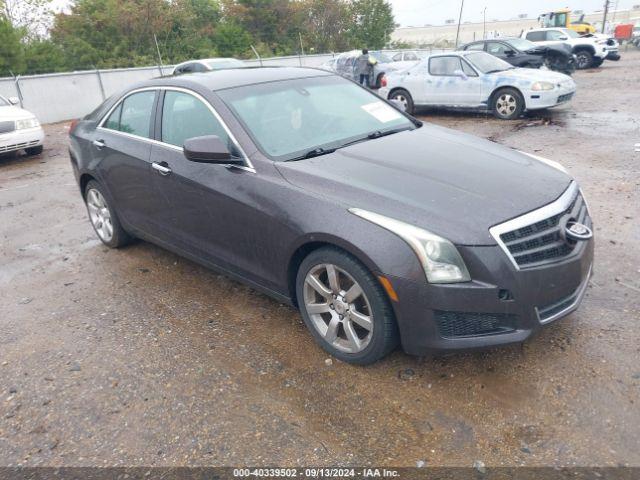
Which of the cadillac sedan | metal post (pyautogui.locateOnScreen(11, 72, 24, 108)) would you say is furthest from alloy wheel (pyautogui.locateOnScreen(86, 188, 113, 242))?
metal post (pyautogui.locateOnScreen(11, 72, 24, 108))

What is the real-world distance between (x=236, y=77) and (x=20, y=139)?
796cm

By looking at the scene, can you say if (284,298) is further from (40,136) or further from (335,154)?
(40,136)

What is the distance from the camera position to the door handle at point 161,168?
12.5ft

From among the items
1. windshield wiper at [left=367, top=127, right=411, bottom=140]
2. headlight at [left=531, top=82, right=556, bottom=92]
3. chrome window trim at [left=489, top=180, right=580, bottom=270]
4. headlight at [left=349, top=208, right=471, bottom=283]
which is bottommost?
headlight at [left=531, top=82, right=556, bottom=92]

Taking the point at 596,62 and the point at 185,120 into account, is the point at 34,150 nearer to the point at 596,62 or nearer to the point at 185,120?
the point at 185,120

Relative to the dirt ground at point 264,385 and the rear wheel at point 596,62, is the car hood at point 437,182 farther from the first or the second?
the rear wheel at point 596,62

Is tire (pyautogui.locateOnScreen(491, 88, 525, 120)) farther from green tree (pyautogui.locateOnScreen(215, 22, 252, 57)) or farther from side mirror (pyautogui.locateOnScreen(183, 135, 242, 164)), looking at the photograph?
green tree (pyautogui.locateOnScreen(215, 22, 252, 57))

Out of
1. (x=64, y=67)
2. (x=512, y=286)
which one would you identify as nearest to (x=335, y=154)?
(x=512, y=286)

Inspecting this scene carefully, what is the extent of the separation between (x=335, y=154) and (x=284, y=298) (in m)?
1.00

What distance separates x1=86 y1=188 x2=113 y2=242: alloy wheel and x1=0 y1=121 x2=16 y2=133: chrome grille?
6033mm

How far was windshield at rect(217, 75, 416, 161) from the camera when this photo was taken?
3451 mm

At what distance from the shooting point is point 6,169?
31.8 ft

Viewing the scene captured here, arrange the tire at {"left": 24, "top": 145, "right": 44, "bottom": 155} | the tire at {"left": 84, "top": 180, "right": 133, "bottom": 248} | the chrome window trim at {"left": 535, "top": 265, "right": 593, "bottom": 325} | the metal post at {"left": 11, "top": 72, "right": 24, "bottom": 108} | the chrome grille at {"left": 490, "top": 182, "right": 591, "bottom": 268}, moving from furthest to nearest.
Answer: the metal post at {"left": 11, "top": 72, "right": 24, "bottom": 108} → the tire at {"left": 24, "top": 145, "right": 44, "bottom": 155} → the tire at {"left": 84, "top": 180, "right": 133, "bottom": 248} → the chrome window trim at {"left": 535, "top": 265, "right": 593, "bottom": 325} → the chrome grille at {"left": 490, "top": 182, "right": 591, "bottom": 268}

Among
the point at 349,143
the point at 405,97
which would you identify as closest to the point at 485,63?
the point at 405,97
